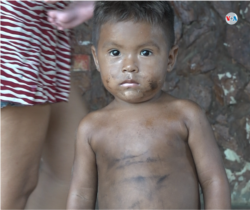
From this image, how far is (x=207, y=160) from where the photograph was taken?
170cm

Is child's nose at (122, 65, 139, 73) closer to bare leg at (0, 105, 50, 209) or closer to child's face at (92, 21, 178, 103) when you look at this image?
child's face at (92, 21, 178, 103)

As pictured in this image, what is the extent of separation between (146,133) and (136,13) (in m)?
0.48

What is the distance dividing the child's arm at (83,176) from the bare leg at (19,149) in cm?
19

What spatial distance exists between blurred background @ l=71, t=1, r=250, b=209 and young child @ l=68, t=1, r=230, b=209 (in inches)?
57.3

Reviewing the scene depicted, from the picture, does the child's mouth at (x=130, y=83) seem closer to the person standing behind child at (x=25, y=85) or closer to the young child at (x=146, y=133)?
the young child at (x=146, y=133)

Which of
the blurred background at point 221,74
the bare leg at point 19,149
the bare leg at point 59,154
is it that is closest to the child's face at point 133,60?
the bare leg at point 19,149

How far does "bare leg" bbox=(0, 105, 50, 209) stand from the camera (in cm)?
172

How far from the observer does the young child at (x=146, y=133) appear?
5.45 ft

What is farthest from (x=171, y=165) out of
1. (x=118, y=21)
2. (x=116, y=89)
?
(x=118, y=21)

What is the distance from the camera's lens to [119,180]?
1.71 meters

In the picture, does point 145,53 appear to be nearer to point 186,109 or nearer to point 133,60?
point 133,60

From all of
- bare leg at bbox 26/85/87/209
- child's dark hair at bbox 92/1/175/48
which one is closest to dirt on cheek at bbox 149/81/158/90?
child's dark hair at bbox 92/1/175/48

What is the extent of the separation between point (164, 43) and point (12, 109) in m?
0.67

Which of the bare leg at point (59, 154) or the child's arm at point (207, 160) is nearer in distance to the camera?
the child's arm at point (207, 160)
